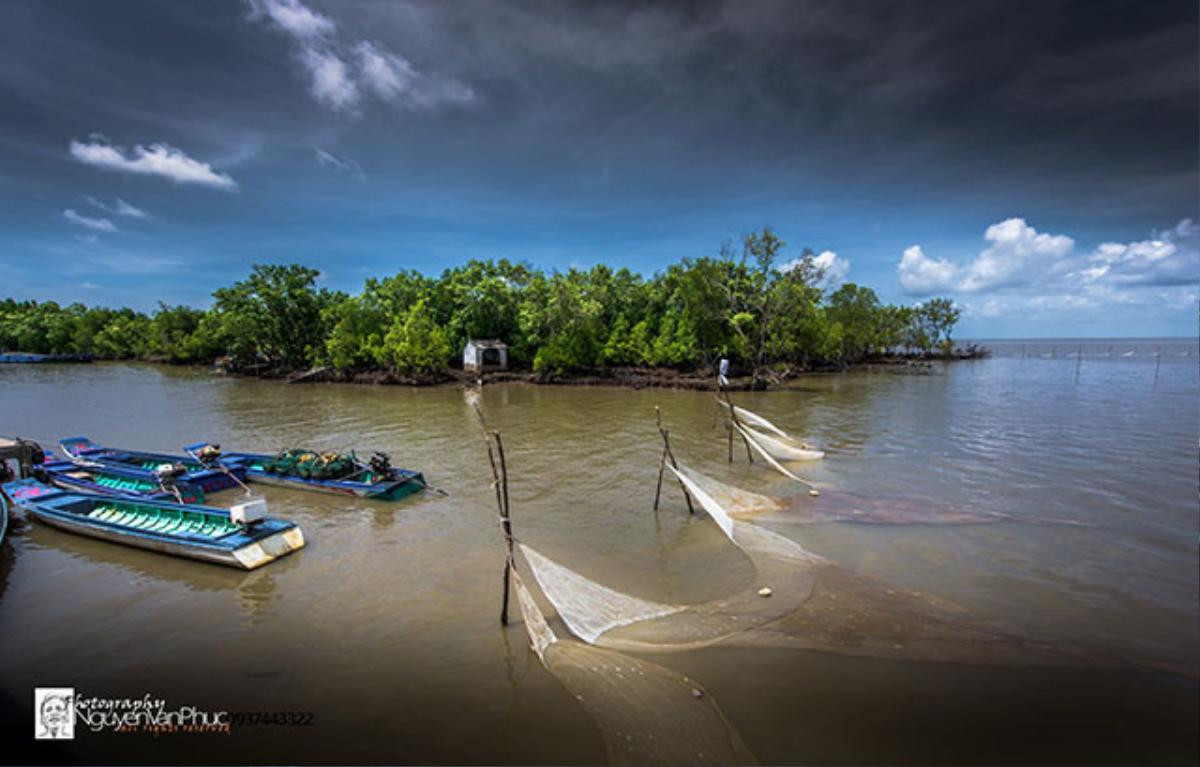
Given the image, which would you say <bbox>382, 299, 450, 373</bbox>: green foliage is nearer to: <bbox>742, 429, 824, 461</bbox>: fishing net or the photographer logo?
<bbox>742, 429, 824, 461</bbox>: fishing net

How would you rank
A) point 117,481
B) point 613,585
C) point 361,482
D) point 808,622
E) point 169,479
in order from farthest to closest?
1. point 117,481
2. point 361,482
3. point 169,479
4. point 613,585
5. point 808,622

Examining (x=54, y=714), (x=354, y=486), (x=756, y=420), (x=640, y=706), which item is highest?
(x=756, y=420)

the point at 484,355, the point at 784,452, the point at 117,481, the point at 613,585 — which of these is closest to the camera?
the point at 613,585

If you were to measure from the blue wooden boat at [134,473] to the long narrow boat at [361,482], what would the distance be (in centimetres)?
64

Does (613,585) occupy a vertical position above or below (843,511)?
below

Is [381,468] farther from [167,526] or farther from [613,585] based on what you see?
[613,585]

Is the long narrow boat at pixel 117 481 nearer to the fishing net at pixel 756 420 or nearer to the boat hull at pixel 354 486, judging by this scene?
the boat hull at pixel 354 486

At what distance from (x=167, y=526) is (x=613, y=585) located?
10.1m

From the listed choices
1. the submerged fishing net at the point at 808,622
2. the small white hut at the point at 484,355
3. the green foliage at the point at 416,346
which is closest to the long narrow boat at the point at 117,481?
the submerged fishing net at the point at 808,622

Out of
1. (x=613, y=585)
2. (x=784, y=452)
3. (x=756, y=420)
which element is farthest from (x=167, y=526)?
(x=784, y=452)

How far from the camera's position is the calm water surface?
18.1ft

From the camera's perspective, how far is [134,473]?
14133 millimetres

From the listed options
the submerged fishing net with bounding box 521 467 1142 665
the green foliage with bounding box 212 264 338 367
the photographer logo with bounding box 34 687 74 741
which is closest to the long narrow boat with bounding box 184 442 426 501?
the photographer logo with bounding box 34 687 74 741

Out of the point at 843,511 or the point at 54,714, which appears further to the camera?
the point at 843,511
